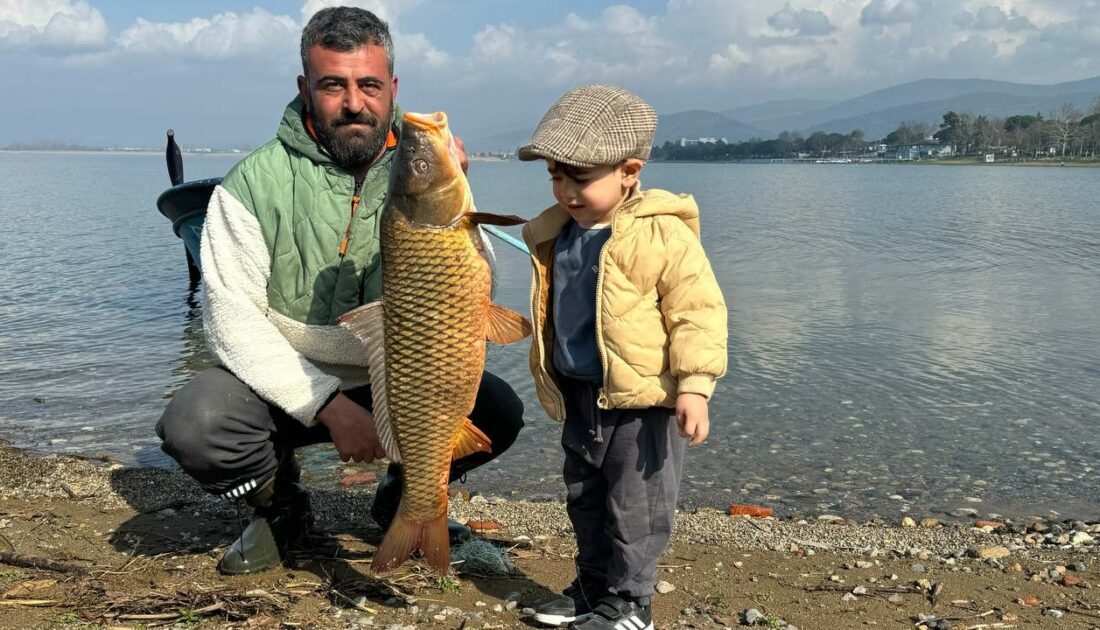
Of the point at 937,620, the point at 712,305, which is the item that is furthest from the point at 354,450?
the point at 937,620

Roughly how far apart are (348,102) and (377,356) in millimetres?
1351

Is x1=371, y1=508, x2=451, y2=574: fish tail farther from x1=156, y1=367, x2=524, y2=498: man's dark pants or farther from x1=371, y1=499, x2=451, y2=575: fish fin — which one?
x1=156, y1=367, x2=524, y2=498: man's dark pants

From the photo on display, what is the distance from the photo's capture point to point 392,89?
4.62 metres

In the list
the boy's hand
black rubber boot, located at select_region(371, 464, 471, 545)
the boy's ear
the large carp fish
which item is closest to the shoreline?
black rubber boot, located at select_region(371, 464, 471, 545)

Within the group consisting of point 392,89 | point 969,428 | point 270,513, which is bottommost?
point 969,428

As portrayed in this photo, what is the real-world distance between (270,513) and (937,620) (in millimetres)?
3117

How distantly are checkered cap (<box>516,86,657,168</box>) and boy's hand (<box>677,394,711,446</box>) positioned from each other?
925 millimetres

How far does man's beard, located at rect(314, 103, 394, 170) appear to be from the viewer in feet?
14.3

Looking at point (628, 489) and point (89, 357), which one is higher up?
point (628, 489)

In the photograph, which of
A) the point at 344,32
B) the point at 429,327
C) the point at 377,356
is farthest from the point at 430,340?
the point at 344,32

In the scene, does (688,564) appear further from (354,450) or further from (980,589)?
(354,450)

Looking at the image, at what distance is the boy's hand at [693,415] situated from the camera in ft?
10.5

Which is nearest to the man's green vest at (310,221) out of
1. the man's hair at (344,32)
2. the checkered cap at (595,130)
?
the man's hair at (344,32)

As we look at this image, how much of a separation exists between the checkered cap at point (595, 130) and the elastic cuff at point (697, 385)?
0.86 meters
